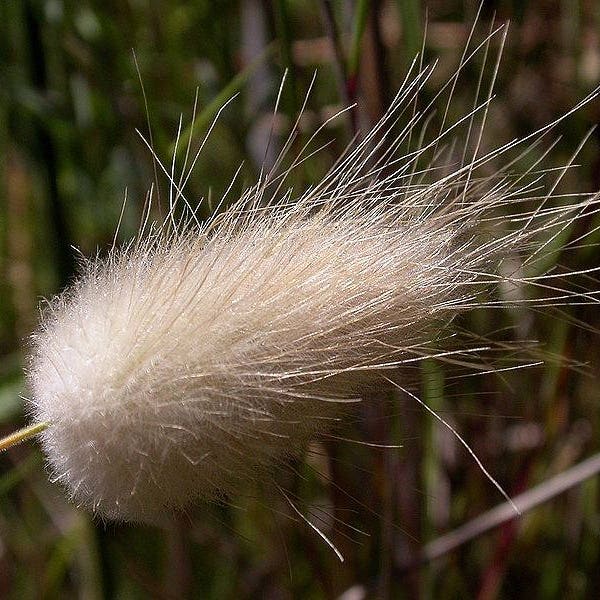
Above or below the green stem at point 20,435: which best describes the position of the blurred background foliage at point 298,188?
below

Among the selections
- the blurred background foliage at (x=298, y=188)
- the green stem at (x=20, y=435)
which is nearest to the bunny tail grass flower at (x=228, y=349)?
the green stem at (x=20, y=435)

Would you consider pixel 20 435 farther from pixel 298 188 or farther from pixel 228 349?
pixel 298 188

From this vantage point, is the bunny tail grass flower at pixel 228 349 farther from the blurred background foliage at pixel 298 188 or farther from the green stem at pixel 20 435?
the blurred background foliage at pixel 298 188

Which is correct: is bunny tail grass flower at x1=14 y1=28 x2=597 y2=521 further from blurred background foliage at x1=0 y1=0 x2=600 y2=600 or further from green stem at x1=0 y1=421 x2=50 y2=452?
blurred background foliage at x1=0 y1=0 x2=600 y2=600

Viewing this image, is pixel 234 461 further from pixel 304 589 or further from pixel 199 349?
pixel 304 589

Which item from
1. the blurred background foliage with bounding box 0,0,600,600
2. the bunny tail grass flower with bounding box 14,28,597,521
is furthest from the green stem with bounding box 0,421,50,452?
the blurred background foliage with bounding box 0,0,600,600

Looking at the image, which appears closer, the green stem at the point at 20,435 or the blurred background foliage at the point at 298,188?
the green stem at the point at 20,435
